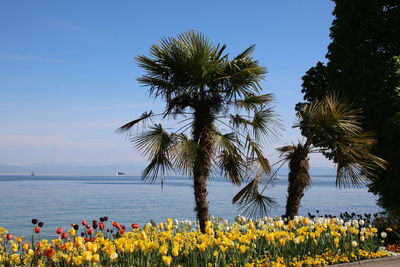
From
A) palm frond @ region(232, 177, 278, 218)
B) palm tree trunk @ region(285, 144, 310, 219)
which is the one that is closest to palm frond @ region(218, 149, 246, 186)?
palm frond @ region(232, 177, 278, 218)

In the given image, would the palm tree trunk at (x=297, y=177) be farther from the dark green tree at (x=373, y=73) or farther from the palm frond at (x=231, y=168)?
the dark green tree at (x=373, y=73)

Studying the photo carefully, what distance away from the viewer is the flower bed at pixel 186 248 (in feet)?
19.9

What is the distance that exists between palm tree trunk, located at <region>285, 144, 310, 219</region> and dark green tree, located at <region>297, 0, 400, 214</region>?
11.1 feet

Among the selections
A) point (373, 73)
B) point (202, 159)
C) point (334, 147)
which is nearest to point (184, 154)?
point (202, 159)

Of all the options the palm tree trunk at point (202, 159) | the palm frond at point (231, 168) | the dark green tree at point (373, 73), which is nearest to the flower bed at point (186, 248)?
the palm tree trunk at point (202, 159)

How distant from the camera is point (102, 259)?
6363 mm

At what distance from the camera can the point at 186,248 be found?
22.6ft

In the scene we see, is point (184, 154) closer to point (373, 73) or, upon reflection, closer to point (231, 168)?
point (231, 168)

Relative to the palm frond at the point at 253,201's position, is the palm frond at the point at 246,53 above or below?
above

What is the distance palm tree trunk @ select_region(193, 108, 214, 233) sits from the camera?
33.7 feet

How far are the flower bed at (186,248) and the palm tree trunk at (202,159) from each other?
884 millimetres

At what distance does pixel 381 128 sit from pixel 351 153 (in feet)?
14.2

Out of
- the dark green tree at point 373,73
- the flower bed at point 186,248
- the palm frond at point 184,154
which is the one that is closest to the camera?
the flower bed at point 186,248

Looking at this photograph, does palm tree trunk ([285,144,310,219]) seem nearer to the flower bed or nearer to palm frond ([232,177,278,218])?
palm frond ([232,177,278,218])
